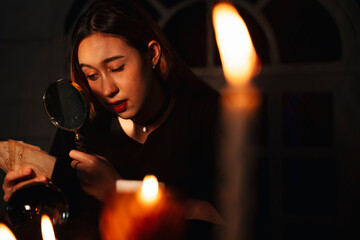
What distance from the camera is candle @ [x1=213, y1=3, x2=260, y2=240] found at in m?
0.80

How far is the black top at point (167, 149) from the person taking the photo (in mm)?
1025

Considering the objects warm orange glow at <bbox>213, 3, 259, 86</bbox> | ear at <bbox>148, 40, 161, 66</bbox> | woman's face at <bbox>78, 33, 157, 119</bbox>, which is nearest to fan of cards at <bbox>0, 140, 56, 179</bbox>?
woman's face at <bbox>78, 33, 157, 119</bbox>

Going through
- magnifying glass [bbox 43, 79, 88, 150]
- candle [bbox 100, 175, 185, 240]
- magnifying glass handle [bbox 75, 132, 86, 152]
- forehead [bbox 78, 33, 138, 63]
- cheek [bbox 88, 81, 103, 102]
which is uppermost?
forehead [bbox 78, 33, 138, 63]

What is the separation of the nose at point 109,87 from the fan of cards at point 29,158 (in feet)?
0.79

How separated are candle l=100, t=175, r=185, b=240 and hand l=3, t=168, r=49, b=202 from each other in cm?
21

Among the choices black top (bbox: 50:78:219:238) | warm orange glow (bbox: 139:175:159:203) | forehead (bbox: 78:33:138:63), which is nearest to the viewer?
warm orange glow (bbox: 139:175:159:203)

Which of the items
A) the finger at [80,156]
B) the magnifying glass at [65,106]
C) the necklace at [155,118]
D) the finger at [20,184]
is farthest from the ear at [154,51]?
the finger at [20,184]

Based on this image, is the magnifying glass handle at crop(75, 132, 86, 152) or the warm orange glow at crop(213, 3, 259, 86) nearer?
the warm orange glow at crop(213, 3, 259, 86)

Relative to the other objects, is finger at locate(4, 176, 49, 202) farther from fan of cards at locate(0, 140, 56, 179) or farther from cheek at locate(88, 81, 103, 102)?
cheek at locate(88, 81, 103, 102)

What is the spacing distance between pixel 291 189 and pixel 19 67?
1.14 m

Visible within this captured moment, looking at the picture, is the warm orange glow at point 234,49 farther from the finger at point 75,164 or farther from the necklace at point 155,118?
the finger at point 75,164

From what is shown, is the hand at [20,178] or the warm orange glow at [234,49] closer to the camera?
the warm orange glow at [234,49]

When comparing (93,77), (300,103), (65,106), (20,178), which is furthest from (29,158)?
(300,103)

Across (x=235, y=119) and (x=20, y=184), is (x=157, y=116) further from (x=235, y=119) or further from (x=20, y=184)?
(x=20, y=184)
